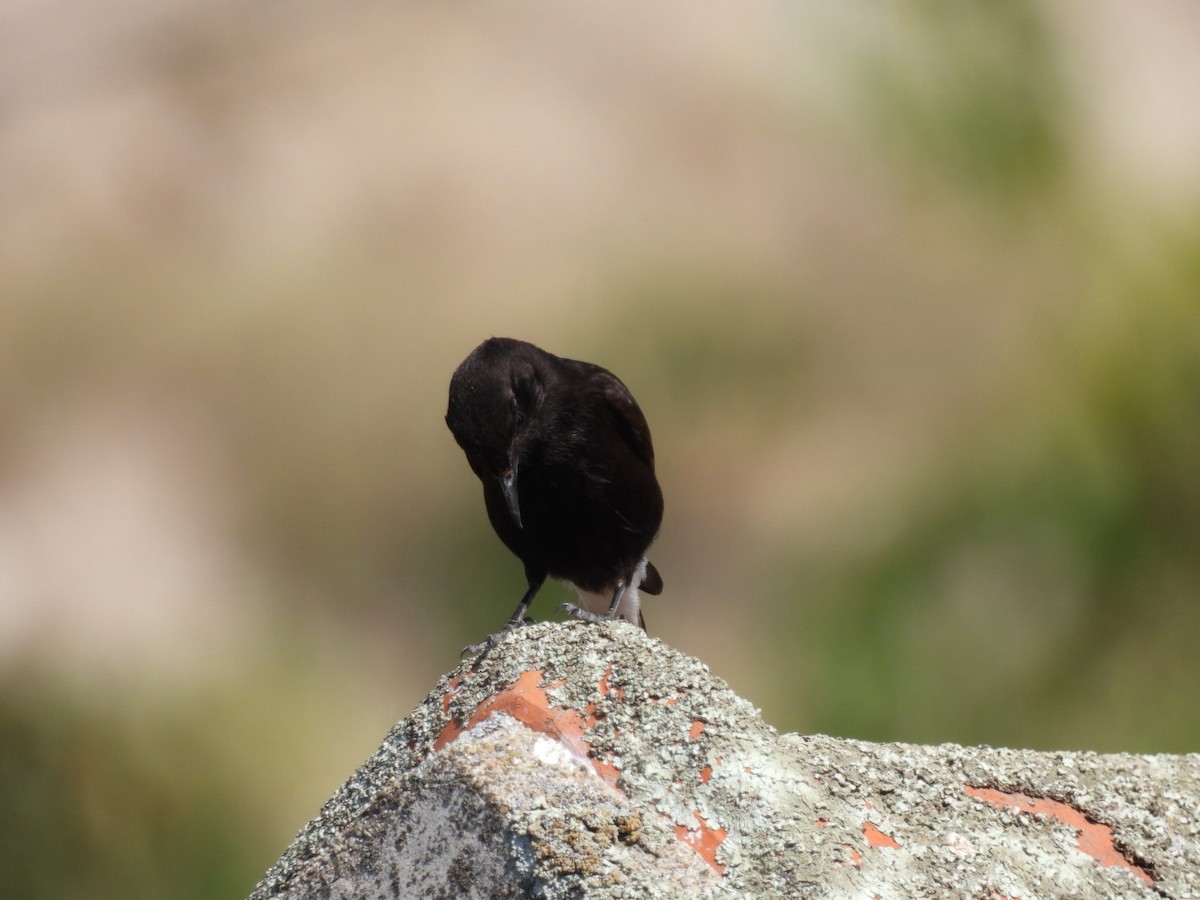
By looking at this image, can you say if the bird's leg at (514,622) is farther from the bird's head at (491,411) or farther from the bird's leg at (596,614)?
the bird's head at (491,411)

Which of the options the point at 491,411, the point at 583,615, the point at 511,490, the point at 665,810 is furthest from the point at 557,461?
the point at 665,810

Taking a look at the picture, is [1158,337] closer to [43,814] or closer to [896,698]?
[896,698]

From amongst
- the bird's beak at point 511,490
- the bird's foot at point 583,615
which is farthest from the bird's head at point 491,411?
the bird's foot at point 583,615

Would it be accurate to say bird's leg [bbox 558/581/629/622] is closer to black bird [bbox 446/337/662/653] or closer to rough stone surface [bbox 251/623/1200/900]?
black bird [bbox 446/337/662/653]

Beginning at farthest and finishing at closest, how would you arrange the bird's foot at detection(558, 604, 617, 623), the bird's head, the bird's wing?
the bird's wing, the bird's head, the bird's foot at detection(558, 604, 617, 623)

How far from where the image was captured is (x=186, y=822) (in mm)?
7672

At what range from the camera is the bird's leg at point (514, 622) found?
3314 millimetres

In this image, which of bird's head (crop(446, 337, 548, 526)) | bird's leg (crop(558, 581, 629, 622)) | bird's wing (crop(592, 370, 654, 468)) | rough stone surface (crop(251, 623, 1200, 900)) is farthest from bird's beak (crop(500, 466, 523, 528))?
rough stone surface (crop(251, 623, 1200, 900))

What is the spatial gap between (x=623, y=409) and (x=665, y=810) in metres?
2.37

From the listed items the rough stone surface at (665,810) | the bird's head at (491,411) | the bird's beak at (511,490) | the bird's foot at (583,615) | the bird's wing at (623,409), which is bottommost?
the rough stone surface at (665,810)

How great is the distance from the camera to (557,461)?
442 centimetres

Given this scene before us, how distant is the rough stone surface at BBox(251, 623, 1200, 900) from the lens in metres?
2.40

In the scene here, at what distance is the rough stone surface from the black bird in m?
1.05

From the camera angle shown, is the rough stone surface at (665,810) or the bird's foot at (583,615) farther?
the bird's foot at (583,615)
